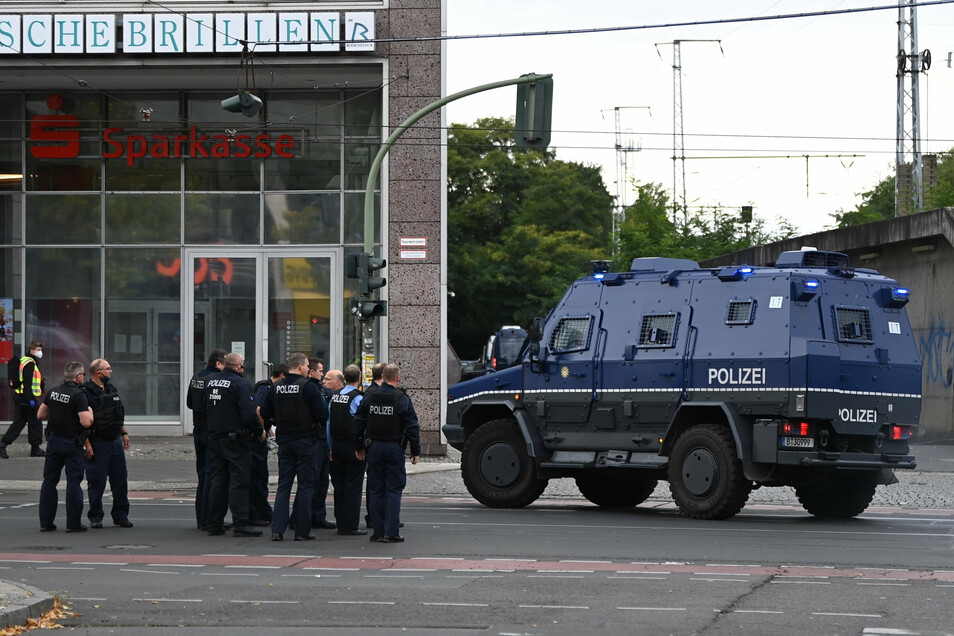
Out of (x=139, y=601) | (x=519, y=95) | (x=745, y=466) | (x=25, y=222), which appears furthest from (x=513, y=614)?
(x=25, y=222)

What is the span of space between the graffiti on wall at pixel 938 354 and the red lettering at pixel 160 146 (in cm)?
1558

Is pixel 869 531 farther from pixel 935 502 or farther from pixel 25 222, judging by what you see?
pixel 25 222

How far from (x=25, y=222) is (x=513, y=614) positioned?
21.5 meters

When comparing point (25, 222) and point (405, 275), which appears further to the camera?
point (25, 222)

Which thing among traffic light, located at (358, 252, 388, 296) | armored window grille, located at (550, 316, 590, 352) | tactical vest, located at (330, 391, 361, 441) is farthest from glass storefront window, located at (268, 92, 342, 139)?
tactical vest, located at (330, 391, 361, 441)

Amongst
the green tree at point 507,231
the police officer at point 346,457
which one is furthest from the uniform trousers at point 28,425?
the green tree at point 507,231

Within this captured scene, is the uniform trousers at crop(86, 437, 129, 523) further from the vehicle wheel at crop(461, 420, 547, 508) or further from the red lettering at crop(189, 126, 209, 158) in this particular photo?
the red lettering at crop(189, 126, 209, 158)

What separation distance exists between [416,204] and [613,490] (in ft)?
30.5

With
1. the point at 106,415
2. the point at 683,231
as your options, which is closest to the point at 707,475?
the point at 106,415

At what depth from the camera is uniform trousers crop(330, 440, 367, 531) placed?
14773 mm

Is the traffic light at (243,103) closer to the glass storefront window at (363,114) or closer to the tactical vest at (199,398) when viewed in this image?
the glass storefront window at (363,114)

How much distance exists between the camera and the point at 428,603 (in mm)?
10023

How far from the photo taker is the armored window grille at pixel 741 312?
16.3 m

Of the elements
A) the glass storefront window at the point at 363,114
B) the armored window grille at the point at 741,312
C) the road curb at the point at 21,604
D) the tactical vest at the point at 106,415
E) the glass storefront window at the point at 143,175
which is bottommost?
the road curb at the point at 21,604
